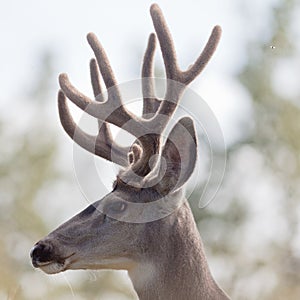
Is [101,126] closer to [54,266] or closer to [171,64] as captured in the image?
[171,64]

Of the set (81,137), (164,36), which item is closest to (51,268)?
(81,137)

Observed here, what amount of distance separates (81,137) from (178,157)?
4.53 ft

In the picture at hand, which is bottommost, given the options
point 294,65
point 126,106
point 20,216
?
point 20,216

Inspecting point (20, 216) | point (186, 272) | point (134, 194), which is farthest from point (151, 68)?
point (20, 216)

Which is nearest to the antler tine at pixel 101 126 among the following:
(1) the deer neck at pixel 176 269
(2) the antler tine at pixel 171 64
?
(2) the antler tine at pixel 171 64

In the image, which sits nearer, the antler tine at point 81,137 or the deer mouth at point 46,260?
the deer mouth at point 46,260

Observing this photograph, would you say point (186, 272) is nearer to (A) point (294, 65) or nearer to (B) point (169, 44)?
(B) point (169, 44)

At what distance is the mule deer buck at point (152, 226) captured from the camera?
8070 mm

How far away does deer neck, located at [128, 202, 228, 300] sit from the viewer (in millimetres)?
8094

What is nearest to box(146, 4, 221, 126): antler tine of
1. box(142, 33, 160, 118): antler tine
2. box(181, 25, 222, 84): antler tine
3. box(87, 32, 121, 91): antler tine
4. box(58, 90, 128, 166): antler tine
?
box(181, 25, 222, 84): antler tine

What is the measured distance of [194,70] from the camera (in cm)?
883

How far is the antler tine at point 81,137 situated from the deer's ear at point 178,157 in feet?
3.33

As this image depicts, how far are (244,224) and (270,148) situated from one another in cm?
222

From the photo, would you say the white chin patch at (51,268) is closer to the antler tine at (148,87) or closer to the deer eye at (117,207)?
the deer eye at (117,207)
